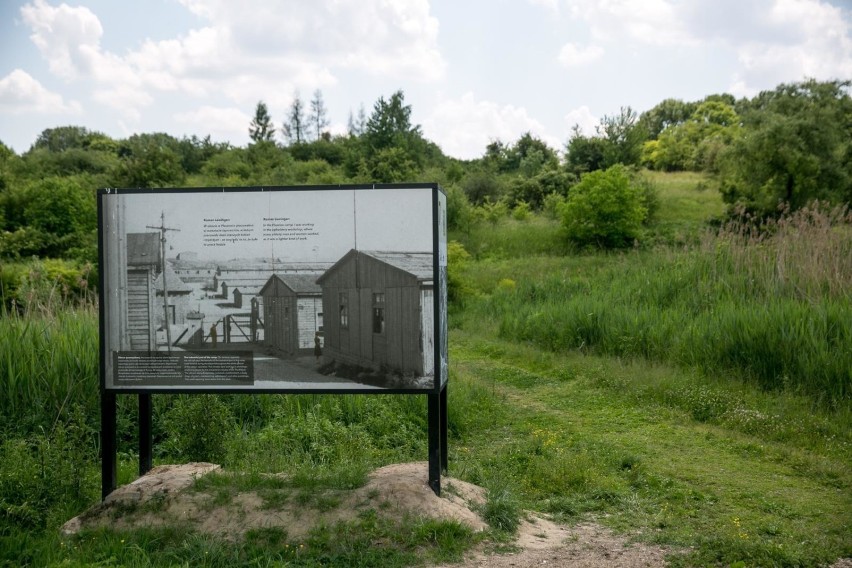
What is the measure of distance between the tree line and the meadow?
19.8 ft

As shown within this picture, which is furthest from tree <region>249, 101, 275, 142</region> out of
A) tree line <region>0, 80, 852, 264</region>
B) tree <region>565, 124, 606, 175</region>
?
tree <region>565, 124, 606, 175</region>

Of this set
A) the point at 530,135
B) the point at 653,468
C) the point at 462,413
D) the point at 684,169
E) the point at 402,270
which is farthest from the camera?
the point at 530,135

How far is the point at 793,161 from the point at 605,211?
6131 mm

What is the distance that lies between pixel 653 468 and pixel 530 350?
5887 millimetres

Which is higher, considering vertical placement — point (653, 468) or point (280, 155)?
point (280, 155)

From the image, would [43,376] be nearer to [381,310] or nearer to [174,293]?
[174,293]

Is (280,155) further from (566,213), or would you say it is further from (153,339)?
(153,339)

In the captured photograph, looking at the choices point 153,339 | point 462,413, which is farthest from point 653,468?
point 153,339

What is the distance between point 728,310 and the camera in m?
11.4

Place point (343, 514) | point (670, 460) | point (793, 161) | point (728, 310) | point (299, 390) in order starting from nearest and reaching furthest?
1. point (343, 514)
2. point (299, 390)
3. point (670, 460)
4. point (728, 310)
5. point (793, 161)

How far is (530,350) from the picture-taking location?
12930 millimetres

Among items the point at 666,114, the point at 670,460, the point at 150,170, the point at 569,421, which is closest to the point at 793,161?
the point at 569,421

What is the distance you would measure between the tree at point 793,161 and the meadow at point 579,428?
11.8 metres

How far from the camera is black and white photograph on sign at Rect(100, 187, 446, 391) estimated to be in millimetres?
5555
